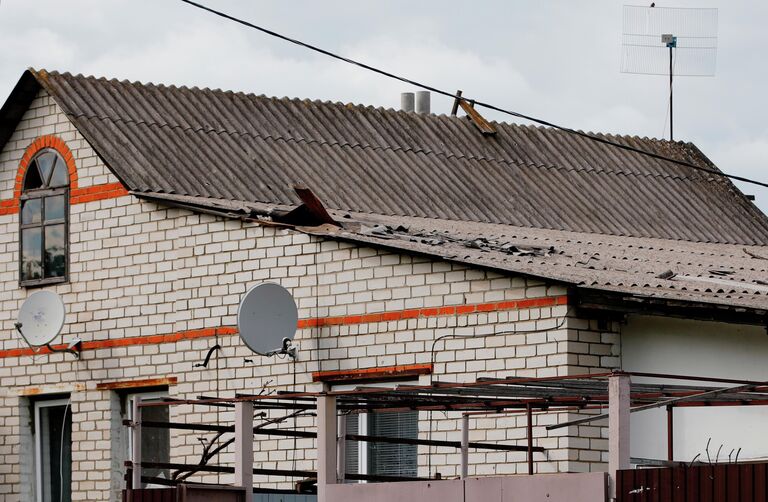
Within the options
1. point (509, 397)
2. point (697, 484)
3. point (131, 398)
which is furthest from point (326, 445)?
point (131, 398)

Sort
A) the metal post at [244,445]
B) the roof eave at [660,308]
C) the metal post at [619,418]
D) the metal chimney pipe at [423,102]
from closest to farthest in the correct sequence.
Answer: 1. the metal post at [619,418]
2. the metal post at [244,445]
3. the roof eave at [660,308]
4. the metal chimney pipe at [423,102]

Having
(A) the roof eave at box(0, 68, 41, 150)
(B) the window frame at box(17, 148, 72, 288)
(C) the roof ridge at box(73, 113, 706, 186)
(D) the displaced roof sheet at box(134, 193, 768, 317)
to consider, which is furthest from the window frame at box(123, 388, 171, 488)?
(A) the roof eave at box(0, 68, 41, 150)

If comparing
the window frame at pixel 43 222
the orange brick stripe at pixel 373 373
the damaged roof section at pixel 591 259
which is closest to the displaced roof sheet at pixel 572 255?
the damaged roof section at pixel 591 259

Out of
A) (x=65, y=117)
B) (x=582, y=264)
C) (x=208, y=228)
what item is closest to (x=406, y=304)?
(x=582, y=264)

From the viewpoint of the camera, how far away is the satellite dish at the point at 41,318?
16266mm

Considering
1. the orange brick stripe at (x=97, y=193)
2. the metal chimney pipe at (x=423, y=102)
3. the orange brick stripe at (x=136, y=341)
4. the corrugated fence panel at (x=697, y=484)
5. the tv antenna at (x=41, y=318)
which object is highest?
the metal chimney pipe at (x=423, y=102)

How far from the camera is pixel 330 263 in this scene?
14719 mm

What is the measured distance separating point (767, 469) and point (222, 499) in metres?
3.97

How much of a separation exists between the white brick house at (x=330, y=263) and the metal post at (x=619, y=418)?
3331 mm

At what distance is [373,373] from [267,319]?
3.27 ft

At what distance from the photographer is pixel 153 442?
54.2 feet

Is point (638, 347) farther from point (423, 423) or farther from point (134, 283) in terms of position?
point (134, 283)

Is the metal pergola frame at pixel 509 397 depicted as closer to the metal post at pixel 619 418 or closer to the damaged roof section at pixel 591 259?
the metal post at pixel 619 418

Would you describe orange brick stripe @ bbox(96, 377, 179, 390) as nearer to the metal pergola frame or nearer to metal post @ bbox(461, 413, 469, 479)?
the metal pergola frame
